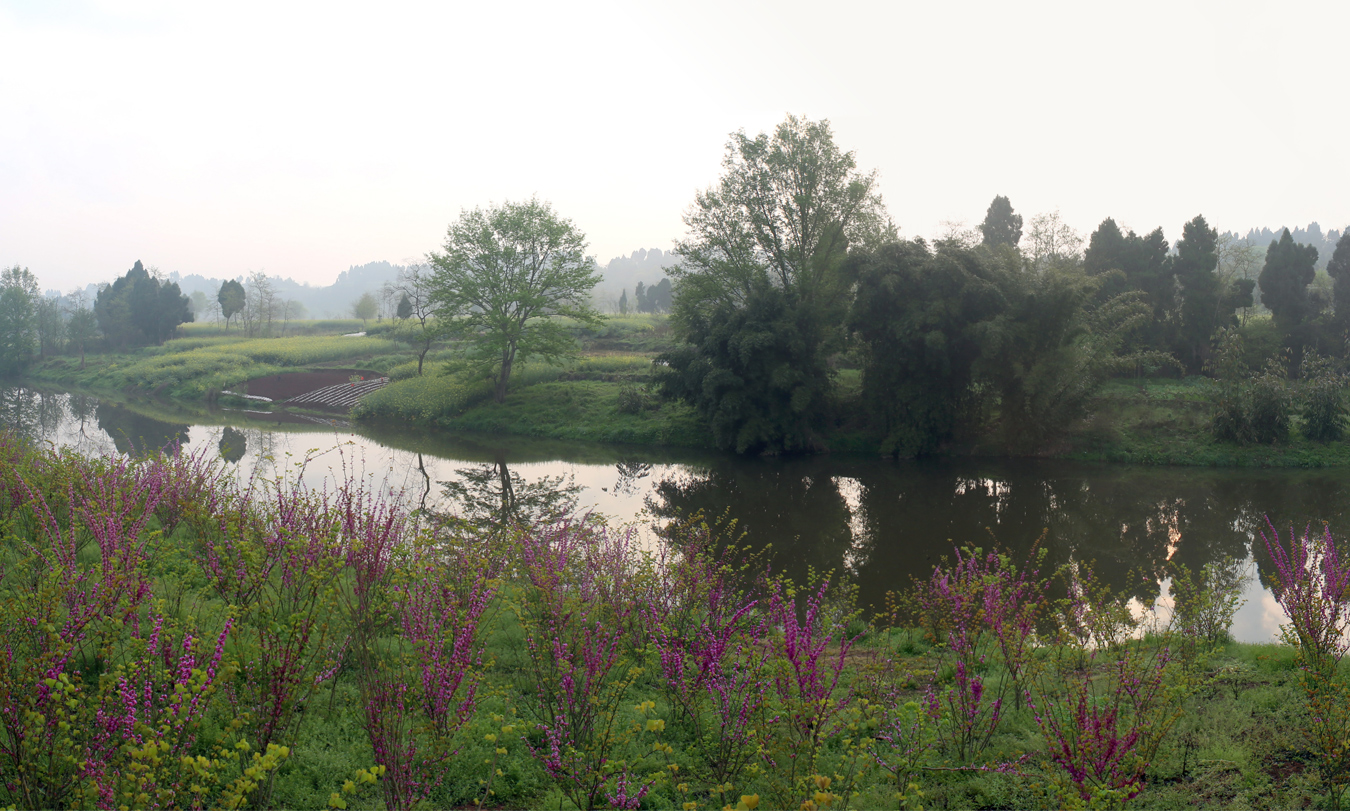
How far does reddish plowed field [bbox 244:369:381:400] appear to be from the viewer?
40.0m

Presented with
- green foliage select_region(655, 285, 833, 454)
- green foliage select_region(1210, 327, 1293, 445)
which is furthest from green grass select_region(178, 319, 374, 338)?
green foliage select_region(1210, 327, 1293, 445)

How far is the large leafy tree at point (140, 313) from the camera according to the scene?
5909 centimetres

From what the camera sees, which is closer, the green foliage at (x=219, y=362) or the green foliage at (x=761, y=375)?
the green foliage at (x=761, y=375)

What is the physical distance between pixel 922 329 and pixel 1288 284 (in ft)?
72.7

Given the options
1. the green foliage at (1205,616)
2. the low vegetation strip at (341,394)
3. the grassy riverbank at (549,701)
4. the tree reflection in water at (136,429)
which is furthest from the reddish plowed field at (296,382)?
the green foliage at (1205,616)

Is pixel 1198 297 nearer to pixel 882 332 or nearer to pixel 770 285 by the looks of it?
pixel 882 332

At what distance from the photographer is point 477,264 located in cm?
3372

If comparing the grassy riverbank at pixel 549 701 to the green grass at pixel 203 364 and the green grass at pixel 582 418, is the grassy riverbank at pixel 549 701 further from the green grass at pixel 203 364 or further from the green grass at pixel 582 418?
the green grass at pixel 203 364

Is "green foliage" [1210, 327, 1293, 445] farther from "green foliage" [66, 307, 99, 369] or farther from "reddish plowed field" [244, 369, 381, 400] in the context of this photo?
"green foliage" [66, 307, 99, 369]

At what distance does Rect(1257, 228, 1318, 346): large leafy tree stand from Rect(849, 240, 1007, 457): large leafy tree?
63.5 ft

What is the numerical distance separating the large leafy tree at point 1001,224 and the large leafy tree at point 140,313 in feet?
204

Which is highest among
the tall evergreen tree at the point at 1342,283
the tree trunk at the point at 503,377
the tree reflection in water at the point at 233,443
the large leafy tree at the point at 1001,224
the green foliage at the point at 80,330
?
the large leafy tree at the point at 1001,224

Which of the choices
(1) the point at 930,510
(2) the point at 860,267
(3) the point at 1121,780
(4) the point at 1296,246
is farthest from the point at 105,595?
(4) the point at 1296,246

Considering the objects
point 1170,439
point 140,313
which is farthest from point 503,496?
point 140,313
